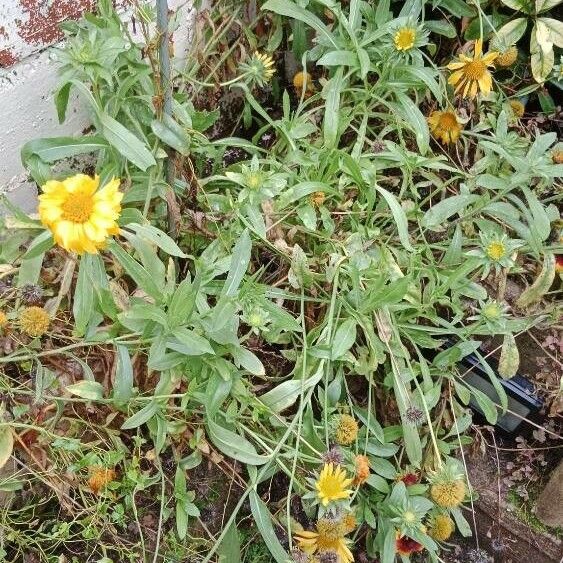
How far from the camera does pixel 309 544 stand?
4.27 ft

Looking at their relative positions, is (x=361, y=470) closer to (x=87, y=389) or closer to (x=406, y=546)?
(x=406, y=546)

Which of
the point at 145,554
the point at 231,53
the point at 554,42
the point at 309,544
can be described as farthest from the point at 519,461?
the point at 231,53

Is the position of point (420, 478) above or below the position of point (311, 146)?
below

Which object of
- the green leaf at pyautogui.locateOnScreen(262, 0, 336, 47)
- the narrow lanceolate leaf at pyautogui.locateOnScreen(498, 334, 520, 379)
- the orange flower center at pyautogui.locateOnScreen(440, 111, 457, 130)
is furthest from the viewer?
the orange flower center at pyautogui.locateOnScreen(440, 111, 457, 130)

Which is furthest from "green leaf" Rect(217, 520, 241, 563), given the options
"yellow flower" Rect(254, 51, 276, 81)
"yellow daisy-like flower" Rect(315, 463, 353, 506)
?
"yellow flower" Rect(254, 51, 276, 81)

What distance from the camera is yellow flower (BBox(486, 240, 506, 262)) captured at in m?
1.40

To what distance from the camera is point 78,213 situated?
38.5 inches

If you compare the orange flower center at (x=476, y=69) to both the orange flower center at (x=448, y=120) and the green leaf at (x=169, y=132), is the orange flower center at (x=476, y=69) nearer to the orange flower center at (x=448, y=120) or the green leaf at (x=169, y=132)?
the orange flower center at (x=448, y=120)

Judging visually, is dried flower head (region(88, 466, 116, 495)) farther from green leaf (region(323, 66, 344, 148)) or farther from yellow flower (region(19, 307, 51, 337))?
green leaf (region(323, 66, 344, 148))

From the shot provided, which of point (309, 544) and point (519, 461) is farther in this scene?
point (519, 461)

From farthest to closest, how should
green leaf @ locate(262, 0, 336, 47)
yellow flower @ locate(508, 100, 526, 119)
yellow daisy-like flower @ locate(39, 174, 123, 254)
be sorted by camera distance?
yellow flower @ locate(508, 100, 526, 119) < green leaf @ locate(262, 0, 336, 47) < yellow daisy-like flower @ locate(39, 174, 123, 254)

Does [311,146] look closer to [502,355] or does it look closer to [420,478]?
[502,355]

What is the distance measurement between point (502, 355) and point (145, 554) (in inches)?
35.3

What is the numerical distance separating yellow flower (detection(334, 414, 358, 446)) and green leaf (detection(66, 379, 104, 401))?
481mm
